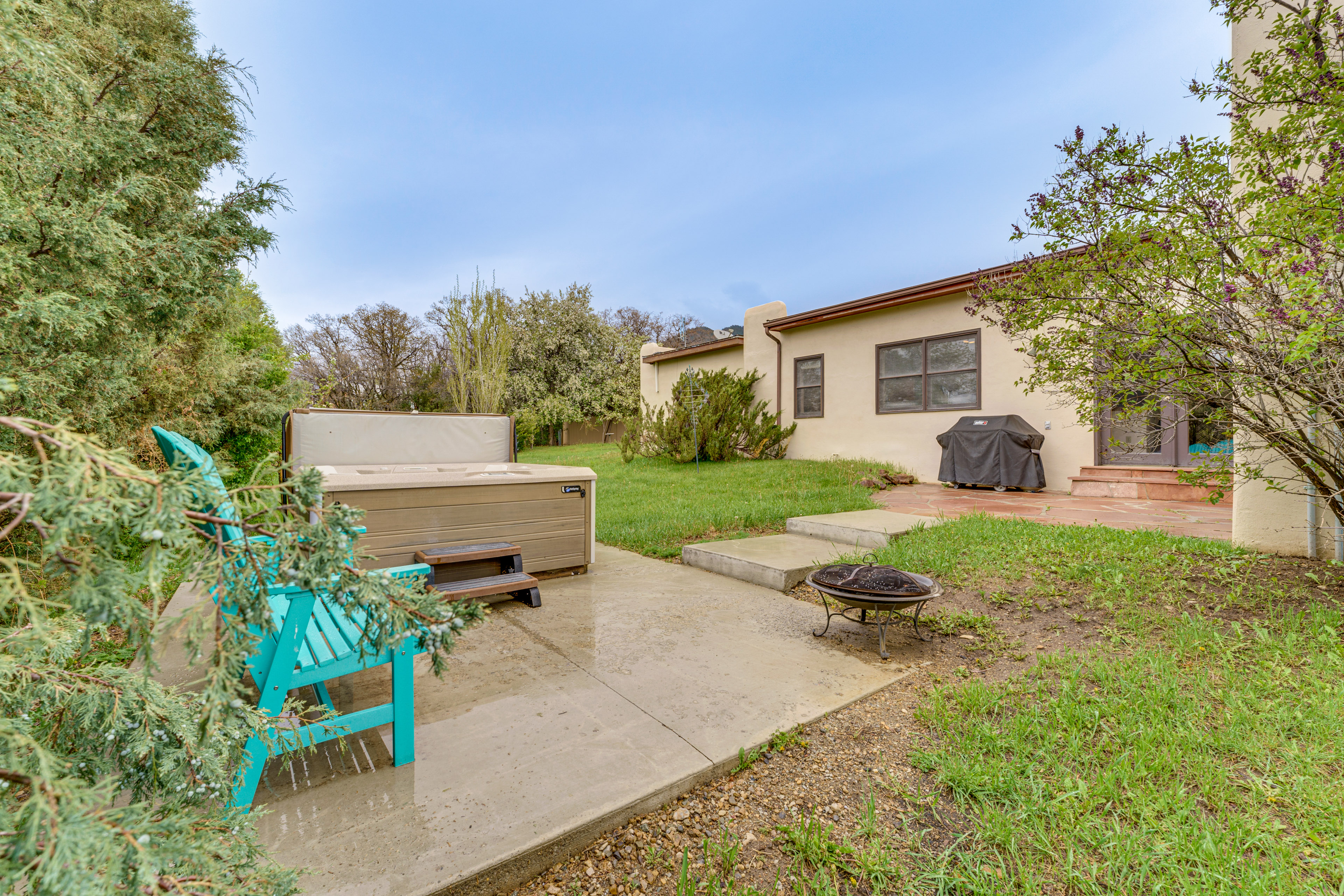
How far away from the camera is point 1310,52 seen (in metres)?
2.39

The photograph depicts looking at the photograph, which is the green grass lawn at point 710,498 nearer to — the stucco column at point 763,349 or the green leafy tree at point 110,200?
the stucco column at point 763,349

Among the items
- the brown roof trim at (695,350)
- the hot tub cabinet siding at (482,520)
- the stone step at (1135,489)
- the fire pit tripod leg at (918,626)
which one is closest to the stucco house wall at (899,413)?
the stone step at (1135,489)

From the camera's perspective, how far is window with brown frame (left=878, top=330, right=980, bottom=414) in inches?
335

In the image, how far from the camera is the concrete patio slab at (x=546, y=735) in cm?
145

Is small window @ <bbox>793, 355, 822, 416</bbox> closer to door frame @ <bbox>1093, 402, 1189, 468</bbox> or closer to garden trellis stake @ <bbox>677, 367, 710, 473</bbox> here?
garden trellis stake @ <bbox>677, 367, 710, 473</bbox>

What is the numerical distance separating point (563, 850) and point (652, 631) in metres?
1.56

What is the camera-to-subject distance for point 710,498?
7.16m

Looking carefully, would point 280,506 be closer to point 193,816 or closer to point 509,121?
point 193,816

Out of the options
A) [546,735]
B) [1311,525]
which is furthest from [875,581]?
[1311,525]

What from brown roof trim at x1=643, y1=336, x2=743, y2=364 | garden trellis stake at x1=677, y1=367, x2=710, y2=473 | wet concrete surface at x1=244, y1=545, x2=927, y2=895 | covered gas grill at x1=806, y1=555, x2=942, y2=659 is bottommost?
wet concrete surface at x1=244, y1=545, x2=927, y2=895

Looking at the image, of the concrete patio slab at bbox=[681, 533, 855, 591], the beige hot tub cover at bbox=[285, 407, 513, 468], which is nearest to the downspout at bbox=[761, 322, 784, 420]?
the concrete patio slab at bbox=[681, 533, 855, 591]

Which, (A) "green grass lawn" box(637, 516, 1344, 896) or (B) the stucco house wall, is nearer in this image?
(A) "green grass lawn" box(637, 516, 1344, 896)

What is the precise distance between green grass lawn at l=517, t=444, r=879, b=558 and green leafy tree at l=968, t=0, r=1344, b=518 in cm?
317

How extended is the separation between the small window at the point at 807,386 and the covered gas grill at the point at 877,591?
25.9ft
